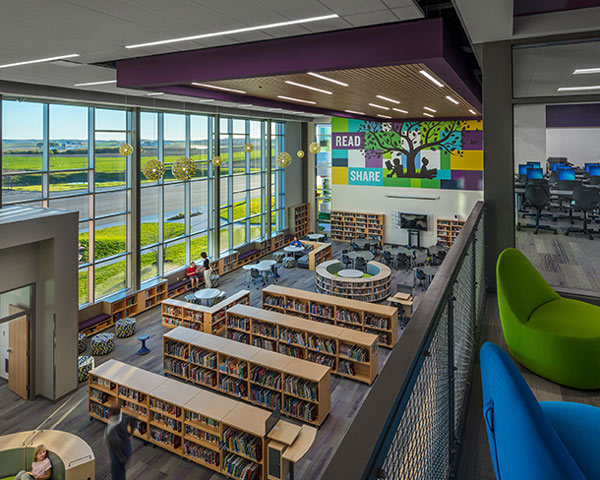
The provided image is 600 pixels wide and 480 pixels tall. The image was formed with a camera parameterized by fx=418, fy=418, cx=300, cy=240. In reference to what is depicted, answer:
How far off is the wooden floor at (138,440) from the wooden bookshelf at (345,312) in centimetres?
53

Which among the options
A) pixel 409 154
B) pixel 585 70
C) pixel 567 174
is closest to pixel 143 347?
pixel 585 70

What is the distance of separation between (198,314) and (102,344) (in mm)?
2225

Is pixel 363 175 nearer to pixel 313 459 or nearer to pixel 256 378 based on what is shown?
pixel 256 378

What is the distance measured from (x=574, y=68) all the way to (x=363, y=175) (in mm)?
13067

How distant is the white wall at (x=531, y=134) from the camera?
435 inches

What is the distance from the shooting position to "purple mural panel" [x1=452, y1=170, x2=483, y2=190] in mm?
16234

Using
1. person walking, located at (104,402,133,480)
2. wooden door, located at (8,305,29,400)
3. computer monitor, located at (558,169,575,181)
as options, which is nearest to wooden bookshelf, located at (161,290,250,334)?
wooden door, located at (8,305,29,400)

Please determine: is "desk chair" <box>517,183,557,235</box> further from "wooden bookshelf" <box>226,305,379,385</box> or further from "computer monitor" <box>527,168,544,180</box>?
"wooden bookshelf" <box>226,305,379,385</box>

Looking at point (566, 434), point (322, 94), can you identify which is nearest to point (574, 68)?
point (322, 94)

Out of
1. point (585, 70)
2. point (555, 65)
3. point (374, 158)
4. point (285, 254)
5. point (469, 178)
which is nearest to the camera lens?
point (555, 65)

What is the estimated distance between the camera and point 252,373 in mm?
7543

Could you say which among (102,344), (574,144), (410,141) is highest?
(410,141)

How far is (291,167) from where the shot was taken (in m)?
19.4

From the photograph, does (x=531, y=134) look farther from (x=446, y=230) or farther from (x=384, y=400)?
(x=384, y=400)
